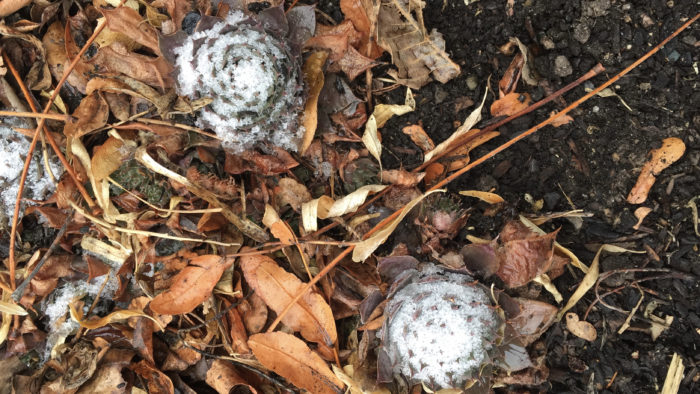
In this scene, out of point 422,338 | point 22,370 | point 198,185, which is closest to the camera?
point 422,338

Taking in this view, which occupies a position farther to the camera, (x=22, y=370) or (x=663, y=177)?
(x=22, y=370)

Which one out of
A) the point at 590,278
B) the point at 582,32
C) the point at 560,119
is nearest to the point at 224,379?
the point at 590,278

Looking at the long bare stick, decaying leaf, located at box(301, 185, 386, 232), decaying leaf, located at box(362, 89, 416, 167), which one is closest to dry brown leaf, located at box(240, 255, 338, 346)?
the long bare stick

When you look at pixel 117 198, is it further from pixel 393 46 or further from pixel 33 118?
pixel 393 46

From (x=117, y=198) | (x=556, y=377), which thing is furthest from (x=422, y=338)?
(x=117, y=198)

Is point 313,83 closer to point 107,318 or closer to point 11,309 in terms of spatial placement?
point 107,318

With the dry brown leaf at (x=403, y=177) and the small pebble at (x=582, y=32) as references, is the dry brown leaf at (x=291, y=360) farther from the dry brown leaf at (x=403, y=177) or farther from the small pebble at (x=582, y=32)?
the small pebble at (x=582, y=32)
